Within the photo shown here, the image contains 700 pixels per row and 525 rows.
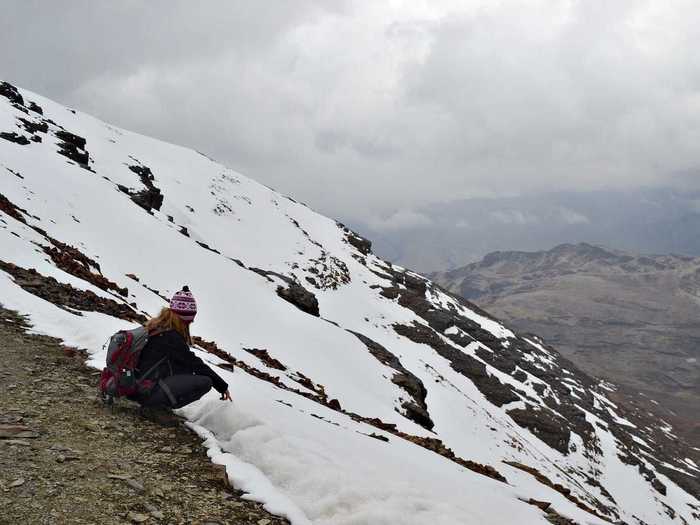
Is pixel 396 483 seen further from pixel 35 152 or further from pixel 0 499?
pixel 35 152

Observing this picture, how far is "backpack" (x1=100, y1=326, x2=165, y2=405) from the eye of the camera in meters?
8.09

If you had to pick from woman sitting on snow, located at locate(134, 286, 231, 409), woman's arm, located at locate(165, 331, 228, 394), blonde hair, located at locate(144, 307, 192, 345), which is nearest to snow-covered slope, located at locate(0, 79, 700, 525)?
woman's arm, located at locate(165, 331, 228, 394)

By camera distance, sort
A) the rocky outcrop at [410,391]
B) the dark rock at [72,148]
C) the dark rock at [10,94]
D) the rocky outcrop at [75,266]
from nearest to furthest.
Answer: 1. the rocky outcrop at [75,266]
2. the rocky outcrop at [410,391]
3. the dark rock at [72,148]
4. the dark rock at [10,94]

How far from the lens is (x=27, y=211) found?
88.4 feet

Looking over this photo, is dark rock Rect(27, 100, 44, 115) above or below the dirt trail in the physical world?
above

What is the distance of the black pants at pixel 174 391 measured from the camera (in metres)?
8.14

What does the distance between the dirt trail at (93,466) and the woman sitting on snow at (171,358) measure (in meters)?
0.47

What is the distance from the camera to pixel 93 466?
250 inches

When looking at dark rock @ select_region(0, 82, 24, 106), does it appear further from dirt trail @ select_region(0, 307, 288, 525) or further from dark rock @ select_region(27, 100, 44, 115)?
dirt trail @ select_region(0, 307, 288, 525)

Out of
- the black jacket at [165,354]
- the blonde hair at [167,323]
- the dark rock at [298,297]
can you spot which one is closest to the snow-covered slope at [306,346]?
the dark rock at [298,297]

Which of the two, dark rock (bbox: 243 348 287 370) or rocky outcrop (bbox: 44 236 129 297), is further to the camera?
dark rock (bbox: 243 348 287 370)

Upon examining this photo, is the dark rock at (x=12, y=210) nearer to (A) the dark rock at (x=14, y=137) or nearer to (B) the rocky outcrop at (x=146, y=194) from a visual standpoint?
(A) the dark rock at (x=14, y=137)

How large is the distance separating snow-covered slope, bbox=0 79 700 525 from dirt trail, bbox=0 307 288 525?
22.0 inches

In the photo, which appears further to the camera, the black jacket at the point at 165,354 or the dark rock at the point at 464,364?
the dark rock at the point at 464,364
